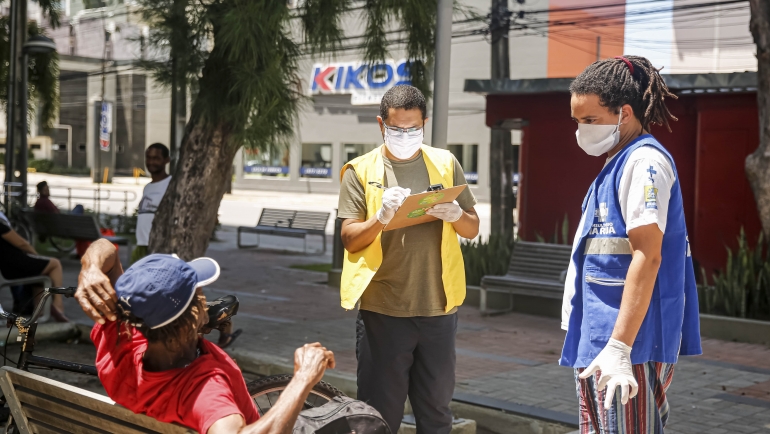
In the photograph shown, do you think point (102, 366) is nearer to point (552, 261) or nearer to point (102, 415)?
point (102, 415)

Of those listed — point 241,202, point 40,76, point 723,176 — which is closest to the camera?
point 723,176

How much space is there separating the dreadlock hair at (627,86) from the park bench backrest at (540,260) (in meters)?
7.16

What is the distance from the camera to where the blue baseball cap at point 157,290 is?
2.46 metres

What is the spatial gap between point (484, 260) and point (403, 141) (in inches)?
300

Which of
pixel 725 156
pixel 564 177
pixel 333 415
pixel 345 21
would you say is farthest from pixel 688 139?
pixel 333 415

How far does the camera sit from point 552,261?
1016 cm

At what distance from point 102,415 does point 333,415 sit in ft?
2.40

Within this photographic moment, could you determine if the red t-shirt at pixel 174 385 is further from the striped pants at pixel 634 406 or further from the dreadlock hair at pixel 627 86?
the dreadlock hair at pixel 627 86

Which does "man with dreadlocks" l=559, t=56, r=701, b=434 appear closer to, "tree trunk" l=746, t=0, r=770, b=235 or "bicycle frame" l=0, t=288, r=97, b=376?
"bicycle frame" l=0, t=288, r=97, b=376

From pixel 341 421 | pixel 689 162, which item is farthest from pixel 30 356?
pixel 689 162

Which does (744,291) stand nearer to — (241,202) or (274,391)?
(274,391)

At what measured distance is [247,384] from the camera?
12.0 ft

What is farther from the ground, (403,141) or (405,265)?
(403,141)

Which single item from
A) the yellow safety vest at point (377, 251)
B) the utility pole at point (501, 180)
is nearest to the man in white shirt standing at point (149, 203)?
the yellow safety vest at point (377, 251)
